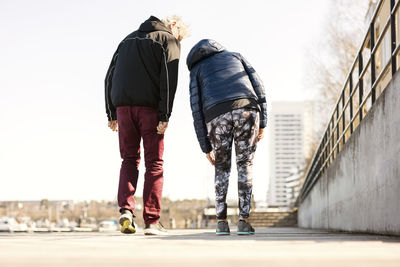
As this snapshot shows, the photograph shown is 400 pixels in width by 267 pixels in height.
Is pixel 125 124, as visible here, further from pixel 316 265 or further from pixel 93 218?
pixel 93 218

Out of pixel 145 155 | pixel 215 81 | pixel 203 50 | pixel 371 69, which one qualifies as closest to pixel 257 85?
pixel 215 81

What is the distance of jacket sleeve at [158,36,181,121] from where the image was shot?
517cm

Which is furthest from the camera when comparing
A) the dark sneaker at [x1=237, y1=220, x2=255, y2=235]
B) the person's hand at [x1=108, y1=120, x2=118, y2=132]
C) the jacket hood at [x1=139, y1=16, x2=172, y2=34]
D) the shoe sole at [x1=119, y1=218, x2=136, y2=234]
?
the person's hand at [x1=108, y1=120, x2=118, y2=132]

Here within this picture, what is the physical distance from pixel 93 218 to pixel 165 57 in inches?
7289

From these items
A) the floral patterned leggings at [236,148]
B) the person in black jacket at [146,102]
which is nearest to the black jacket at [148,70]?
the person in black jacket at [146,102]

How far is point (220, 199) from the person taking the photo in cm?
515

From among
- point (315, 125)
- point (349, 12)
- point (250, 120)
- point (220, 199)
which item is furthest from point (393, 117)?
point (315, 125)

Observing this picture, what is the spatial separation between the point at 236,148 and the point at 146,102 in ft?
2.87

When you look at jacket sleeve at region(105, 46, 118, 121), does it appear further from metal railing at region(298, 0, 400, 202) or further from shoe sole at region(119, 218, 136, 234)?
metal railing at region(298, 0, 400, 202)

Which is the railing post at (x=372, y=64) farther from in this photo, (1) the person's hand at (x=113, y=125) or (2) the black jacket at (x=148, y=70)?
(1) the person's hand at (x=113, y=125)

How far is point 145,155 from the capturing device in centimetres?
527

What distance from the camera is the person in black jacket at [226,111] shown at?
197 inches

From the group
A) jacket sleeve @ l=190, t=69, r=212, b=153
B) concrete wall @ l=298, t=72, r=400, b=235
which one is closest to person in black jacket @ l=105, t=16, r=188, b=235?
jacket sleeve @ l=190, t=69, r=212, b=153

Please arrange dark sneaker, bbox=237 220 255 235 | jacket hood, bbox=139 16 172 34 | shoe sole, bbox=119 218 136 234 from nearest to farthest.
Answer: dark sneaker, bbox=237 220 255 235
shoe sole, bbox=119 218 136 234
jacket hood, bbox=139 16 172 34
